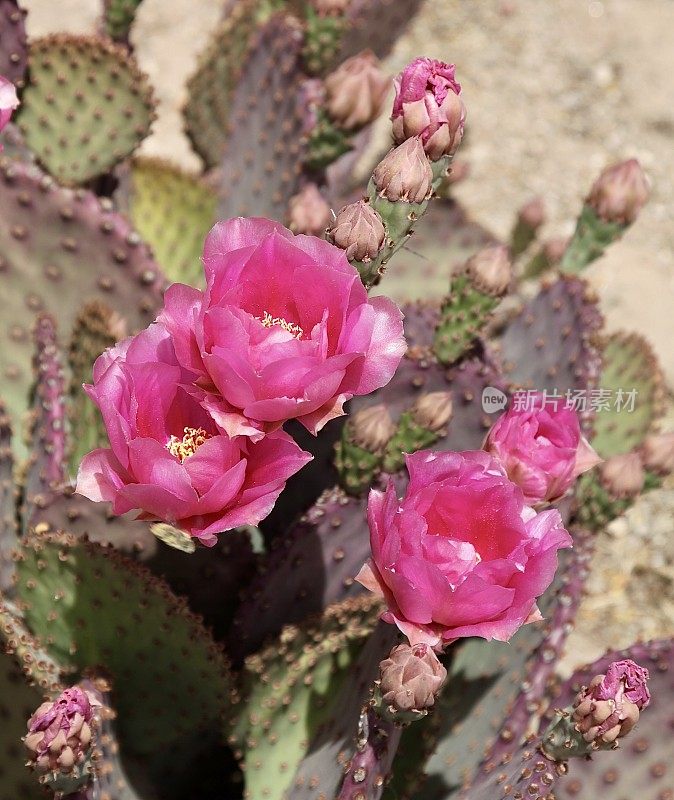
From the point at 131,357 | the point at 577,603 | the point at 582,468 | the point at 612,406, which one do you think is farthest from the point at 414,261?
the point at 131,357

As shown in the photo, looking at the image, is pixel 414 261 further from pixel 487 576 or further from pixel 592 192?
pixel 487 576

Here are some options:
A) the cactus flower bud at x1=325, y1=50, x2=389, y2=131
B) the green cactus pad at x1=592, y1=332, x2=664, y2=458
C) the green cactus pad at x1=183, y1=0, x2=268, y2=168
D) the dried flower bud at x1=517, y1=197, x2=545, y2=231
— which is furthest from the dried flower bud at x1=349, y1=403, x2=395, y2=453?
the dried flower bud at x1=517, y1=197, x2=545, y2=231

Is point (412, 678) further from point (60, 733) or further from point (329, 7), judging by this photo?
point (329, 7)

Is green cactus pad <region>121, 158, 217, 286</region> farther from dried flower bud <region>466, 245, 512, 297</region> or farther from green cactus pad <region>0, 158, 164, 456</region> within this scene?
dried flower bud <region>466, 245, 512, 297</region>

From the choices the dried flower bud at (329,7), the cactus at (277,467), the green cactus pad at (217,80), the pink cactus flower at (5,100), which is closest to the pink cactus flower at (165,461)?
the cactus at (277,467)

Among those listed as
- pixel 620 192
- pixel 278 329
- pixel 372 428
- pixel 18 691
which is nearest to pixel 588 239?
pixel 620 192
